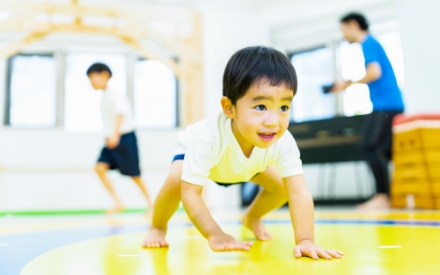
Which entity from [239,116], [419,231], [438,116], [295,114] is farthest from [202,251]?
[295,114]

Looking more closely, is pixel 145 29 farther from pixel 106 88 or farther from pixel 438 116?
pixel 438 116

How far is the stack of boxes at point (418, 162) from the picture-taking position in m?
3.02

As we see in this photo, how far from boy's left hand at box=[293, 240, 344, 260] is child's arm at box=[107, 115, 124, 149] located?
97.7 inches

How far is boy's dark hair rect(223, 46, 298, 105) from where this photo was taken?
1042 mm

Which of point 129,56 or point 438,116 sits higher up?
point 129,56

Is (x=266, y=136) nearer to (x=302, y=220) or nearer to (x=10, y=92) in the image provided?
(x=302, y=220)

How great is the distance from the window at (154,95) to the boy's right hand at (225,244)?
4.95m

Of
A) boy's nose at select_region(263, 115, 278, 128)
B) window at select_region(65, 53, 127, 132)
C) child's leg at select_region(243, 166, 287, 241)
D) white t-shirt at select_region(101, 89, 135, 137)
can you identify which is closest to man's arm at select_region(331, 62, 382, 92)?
white t-shirt at select_region(101, 89, 135, 137)

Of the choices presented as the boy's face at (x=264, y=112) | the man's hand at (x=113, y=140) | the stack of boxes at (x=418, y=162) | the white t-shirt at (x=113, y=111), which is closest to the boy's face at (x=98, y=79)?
the white t-shirt at (x=113, y=111)

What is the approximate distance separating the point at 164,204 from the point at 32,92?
4.99 m

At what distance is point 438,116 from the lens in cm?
309

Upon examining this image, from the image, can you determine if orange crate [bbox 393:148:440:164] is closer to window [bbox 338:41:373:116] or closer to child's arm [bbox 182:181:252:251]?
window [bbox 338:41:373:116]

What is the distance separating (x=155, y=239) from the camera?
4.34ft

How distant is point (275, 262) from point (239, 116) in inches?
13.7
